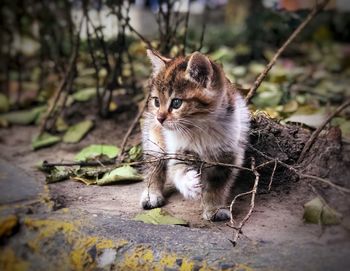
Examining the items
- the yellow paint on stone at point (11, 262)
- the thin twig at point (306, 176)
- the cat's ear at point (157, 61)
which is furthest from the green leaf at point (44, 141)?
the thin twig at point (306, 176)

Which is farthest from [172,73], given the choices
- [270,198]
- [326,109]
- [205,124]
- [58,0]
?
[58,0]

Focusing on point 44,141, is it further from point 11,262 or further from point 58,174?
point 11,262

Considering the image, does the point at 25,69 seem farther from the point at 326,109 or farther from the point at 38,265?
the point at 38,265

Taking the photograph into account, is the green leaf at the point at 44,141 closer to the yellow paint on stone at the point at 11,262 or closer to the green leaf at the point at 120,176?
the green leaf at the point at 120,176

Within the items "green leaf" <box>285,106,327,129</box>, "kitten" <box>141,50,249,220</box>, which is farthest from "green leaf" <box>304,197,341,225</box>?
"green leaf" <box>285,106,327,129</box>

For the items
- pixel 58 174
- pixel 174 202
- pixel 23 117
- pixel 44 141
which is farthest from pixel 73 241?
pixel 23 117

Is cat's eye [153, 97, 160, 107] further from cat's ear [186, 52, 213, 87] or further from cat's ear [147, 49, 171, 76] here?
cat's ear [186, 52, 213, 87]
